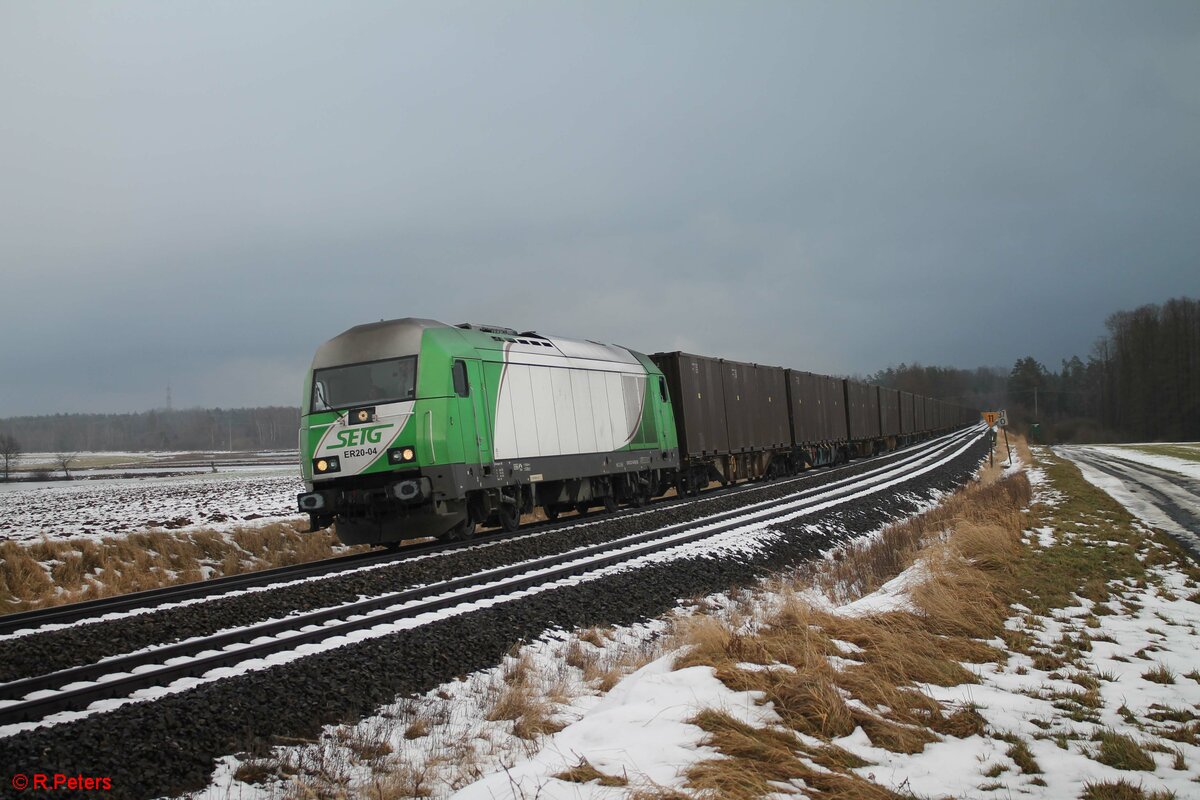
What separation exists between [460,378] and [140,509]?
16.1m

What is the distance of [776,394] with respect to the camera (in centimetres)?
3244

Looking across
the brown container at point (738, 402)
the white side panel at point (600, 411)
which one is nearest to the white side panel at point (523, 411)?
the white side panel at point (600, 411)

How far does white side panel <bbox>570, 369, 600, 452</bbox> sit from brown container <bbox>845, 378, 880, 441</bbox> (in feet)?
91.1

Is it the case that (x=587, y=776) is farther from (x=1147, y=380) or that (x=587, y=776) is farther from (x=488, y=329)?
(x=1147, y=380)

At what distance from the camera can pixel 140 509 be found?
83.5ft

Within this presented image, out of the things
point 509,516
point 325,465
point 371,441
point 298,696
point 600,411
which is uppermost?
point 600,411

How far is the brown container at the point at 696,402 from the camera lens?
2403cm

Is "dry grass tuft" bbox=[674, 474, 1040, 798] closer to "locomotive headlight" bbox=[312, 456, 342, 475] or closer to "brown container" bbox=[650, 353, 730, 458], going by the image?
"locomotive headlight" bbox=[312, 456, 342, 475]

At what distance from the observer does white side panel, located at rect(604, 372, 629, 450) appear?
1917 centimetres

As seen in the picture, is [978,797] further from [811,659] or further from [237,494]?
[237,494]

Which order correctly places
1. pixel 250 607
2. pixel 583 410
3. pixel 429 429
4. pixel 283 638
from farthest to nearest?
pixel 583 410 → pixel 429 429 → pixel 250 607 → pixel 283 638

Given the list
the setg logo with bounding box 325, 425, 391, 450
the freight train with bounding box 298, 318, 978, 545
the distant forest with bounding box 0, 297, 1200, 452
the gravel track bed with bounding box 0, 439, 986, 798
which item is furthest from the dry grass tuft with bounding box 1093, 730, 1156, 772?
the distant forest with bounding box 0, 297, 1200, 452
